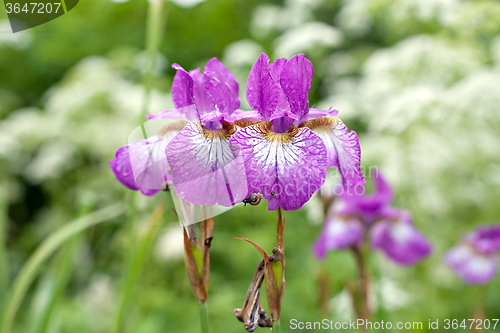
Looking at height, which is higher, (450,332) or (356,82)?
(356,82)

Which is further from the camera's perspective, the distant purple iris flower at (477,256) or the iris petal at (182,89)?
the distant purple iris flower at (477,256)

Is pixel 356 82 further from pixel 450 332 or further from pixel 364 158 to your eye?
pixel 450 332

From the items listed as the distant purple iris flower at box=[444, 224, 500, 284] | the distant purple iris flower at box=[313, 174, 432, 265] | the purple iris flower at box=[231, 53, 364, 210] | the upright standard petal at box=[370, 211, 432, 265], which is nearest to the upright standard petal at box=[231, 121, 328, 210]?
the purple iris flower at box=[231, 53, 364, 210]

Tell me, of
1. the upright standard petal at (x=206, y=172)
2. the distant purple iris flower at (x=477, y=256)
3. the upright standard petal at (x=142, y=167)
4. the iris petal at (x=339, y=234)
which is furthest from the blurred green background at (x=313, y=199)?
the upright standard petal at (x=206, y=172)

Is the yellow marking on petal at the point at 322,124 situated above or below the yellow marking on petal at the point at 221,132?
above

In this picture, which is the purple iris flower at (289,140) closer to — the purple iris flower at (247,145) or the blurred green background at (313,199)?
the purple iris flower at (247,145)

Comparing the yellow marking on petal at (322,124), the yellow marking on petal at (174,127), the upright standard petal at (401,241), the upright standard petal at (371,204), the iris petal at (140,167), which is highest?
the yellow marking on petal at (174,127)

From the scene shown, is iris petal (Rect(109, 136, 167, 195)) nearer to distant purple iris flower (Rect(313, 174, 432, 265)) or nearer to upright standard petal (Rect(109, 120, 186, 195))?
upright standard petal (Rect(109, 120, 186, 195))

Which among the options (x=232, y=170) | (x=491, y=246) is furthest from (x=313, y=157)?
(x=491, y=246)

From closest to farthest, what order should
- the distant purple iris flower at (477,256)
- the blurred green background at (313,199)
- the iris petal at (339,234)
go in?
the iris petal at (339,234), the distant purple iris flower at (477,256), the blurred green background at (313,199)
